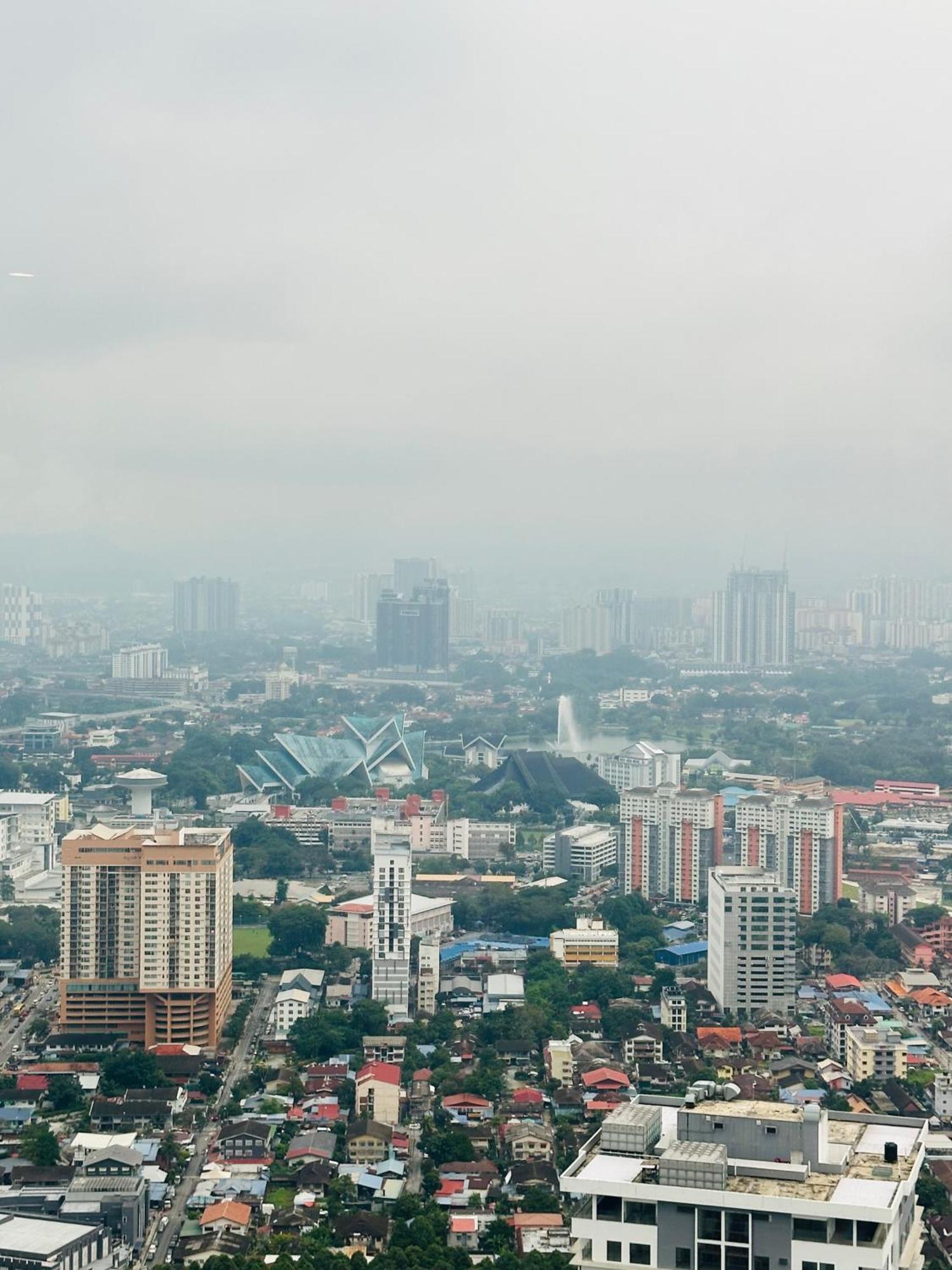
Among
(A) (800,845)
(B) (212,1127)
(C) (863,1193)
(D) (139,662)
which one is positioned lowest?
(B) (212,1127)

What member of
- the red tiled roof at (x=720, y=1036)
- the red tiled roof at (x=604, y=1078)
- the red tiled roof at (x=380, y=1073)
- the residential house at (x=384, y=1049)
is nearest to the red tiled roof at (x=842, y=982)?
the red tiled roof at (x=720, y=1036)

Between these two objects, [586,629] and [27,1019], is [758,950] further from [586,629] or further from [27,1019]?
[586,629]

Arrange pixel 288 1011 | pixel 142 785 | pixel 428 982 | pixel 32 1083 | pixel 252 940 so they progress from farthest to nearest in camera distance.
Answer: pixel 142 785, pixel 252 940, pixel 428 982, pixel 288 1011, pixel 32 1083

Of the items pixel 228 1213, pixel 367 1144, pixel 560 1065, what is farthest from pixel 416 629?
pixel 228 1213

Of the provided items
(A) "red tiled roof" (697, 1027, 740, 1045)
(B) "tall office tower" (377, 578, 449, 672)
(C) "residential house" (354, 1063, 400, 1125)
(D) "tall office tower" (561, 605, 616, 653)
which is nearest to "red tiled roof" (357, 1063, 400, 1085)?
(C) "residential house" (354, 1063, 400, 1125)

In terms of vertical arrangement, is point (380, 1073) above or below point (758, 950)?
below

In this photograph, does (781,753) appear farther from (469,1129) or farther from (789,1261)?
(789,1261)

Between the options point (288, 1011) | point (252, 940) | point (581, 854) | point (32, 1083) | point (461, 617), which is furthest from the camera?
point (461, 617)

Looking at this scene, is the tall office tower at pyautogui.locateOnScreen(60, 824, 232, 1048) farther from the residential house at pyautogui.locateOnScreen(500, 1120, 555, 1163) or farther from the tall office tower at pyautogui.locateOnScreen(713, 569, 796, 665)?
the tall office tower at pyautogui.locateOnScreen(713, 569, 796, 665)
